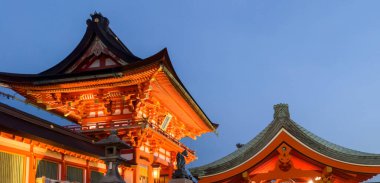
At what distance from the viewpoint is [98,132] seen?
74.6 ft

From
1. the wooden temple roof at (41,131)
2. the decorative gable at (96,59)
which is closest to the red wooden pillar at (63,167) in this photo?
the wooden temple roof at (41,131)

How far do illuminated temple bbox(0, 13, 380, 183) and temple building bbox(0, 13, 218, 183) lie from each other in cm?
5

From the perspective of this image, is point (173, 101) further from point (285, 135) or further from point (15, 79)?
point (285, 135)

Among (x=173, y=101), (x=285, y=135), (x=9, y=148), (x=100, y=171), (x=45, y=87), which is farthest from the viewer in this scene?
(x=173, y=101)

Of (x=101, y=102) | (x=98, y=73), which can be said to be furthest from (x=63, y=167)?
(x=101, y=102)

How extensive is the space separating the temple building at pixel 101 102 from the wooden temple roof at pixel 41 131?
6 cm

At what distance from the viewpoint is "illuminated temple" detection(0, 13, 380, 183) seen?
36.0 feet

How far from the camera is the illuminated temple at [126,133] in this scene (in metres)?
11.0

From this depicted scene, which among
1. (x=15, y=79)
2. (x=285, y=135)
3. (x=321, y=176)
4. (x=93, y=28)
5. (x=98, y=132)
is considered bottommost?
(x=321, y=176)

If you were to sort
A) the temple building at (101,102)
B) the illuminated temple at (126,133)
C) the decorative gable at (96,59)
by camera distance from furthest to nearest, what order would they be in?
the decorative gable at (96,59) < the temple building at (101,102) < the illuminated temple at (126,133)

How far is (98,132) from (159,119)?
5872 millimetres

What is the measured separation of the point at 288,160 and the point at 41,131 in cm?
1025

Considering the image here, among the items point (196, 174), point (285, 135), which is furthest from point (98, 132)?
point (285, 135)

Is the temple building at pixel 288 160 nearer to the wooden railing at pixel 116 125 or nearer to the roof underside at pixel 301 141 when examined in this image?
the roof underside at pixel 301 141
